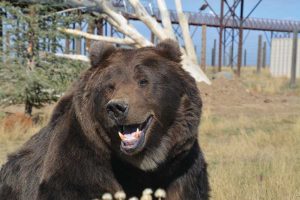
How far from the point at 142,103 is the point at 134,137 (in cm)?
24

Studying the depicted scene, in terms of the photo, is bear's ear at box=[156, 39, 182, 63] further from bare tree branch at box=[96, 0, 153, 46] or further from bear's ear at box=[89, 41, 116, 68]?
bare tree branch at box=[96, 0, 153, 46]

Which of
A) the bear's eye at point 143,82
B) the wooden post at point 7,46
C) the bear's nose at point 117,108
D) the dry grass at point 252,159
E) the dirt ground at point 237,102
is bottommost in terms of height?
the dirt ground at point 237,102

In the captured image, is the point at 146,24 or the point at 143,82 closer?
the point at 143,82

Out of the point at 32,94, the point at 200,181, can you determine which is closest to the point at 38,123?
the point at 32,94

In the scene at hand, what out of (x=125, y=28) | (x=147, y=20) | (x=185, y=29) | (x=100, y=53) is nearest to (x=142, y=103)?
(x=100, y=53)

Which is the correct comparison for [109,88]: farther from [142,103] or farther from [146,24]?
[146,24]

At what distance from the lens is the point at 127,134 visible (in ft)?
12.6

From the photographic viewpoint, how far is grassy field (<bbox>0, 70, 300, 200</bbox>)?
20.4 ft

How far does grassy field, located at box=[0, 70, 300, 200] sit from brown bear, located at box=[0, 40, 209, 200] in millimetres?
1816

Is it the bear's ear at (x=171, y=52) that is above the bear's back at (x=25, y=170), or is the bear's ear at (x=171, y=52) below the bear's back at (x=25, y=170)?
above

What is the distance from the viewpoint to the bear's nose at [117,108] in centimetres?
363

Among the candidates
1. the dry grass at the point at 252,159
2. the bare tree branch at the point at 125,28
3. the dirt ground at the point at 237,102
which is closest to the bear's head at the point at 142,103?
the dry grass at the point at 252,159

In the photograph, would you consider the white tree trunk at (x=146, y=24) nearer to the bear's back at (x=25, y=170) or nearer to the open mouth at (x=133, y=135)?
the bear's back at (x=25, y=170)

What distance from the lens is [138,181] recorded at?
4.08 meters
